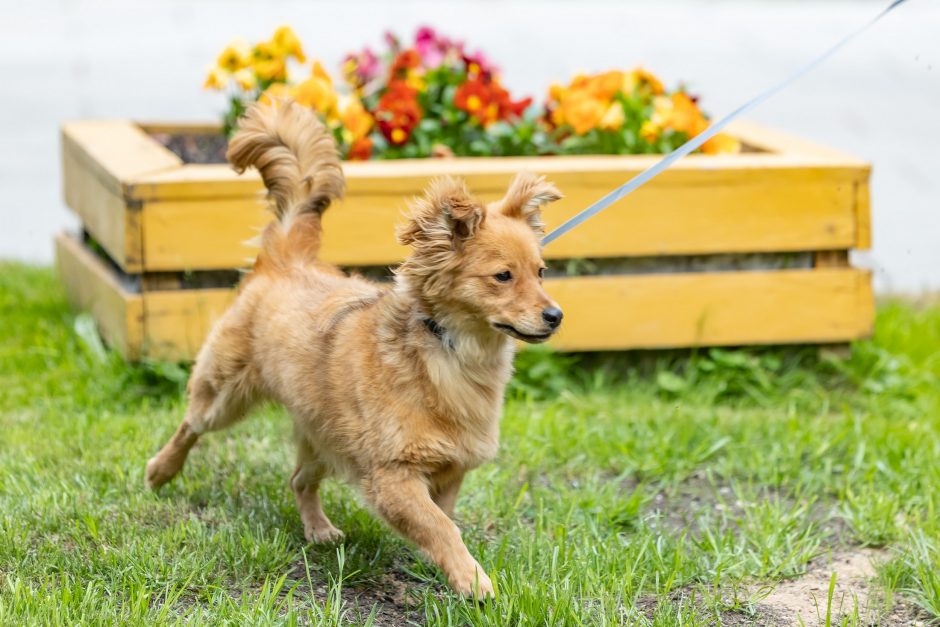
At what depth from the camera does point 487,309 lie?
132 inches

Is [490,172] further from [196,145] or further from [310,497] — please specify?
[196,145]

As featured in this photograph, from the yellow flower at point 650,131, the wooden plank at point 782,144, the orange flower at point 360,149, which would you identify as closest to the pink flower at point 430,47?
the orange flower at point 360,149

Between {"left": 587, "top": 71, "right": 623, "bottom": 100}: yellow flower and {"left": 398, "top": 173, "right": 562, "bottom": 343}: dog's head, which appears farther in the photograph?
{"left": 587, "top": 71, "right": 623, "bottom": 100}: yellow flower

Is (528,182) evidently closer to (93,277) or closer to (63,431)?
(63,431)

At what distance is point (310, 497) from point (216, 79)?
301 cm

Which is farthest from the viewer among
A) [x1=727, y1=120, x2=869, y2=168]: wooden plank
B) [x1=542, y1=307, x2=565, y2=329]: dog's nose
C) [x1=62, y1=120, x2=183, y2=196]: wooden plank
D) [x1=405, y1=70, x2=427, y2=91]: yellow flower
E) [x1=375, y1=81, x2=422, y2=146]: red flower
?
[x1=405, y1=70, x2=427, y2=91]: yellow flower

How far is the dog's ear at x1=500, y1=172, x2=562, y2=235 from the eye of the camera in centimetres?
354

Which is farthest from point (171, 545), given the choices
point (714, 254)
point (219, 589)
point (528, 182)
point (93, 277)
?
point (714, 254)

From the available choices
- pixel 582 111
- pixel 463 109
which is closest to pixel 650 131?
pixel 582 111

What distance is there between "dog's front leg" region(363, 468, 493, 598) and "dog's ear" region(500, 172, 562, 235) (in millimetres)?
766

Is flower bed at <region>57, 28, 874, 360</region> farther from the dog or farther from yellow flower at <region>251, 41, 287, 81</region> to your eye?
the dog

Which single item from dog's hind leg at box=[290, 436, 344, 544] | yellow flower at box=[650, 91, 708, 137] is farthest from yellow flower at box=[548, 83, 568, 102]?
dog's hind leg at box=[290, 436, 344, 544]

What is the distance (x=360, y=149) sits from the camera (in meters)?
6.11

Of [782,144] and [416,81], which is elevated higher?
[416,81]
